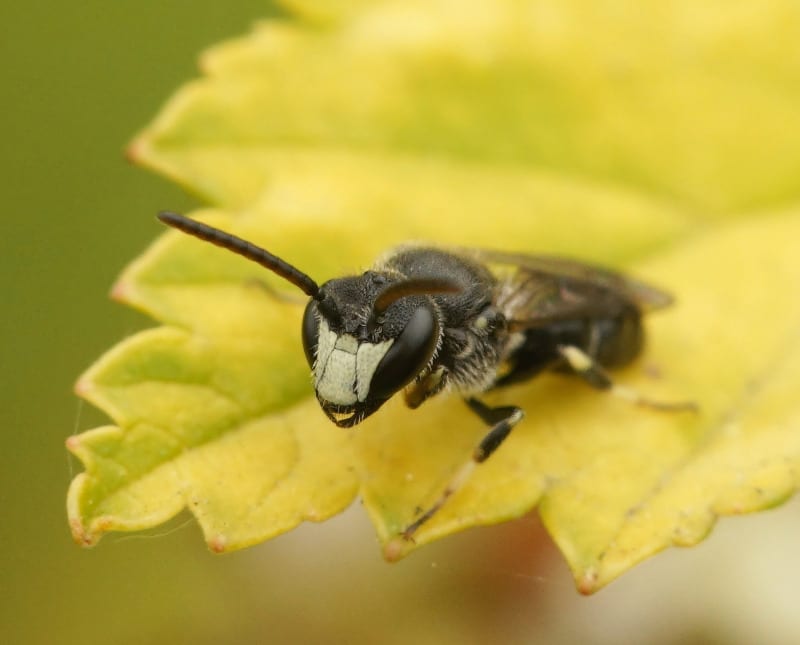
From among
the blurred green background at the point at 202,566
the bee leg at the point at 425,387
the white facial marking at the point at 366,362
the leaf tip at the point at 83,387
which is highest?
the white facial marking at the point at 366,362

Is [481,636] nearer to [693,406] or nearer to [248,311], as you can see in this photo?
[693,406]

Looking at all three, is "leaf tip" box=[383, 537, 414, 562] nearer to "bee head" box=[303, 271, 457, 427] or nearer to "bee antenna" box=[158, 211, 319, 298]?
"bee head" box=[303, 271, 457, 427]

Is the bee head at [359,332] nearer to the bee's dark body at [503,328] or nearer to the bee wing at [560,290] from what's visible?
the bee's dark body at [503,328]

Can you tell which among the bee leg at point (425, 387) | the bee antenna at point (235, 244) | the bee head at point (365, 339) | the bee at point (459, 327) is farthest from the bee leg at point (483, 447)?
the bee antenna at point (235, 244)

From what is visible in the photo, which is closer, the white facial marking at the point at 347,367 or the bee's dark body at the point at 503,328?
the white facial marking at the point at 347,367

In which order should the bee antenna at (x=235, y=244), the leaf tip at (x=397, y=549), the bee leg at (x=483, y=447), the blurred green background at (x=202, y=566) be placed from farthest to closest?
the blurred green background at (x=202, y=566) < the bee leg at (x=483, y=447) < the leaf tip at (x=397, y=549) < the bee antenna at (x=235, y=244)

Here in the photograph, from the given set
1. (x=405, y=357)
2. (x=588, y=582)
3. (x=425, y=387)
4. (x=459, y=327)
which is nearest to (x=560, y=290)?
(x=459, y=327)

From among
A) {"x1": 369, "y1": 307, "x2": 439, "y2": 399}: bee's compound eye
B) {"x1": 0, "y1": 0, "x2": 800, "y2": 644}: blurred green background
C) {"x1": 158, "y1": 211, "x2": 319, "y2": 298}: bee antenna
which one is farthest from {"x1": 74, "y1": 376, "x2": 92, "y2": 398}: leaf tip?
{"x1": 369, "y1": 307, "x2": 439, "y2": 399}: bee's compound eye

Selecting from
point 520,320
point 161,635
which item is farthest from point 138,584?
Result: point 520,320
